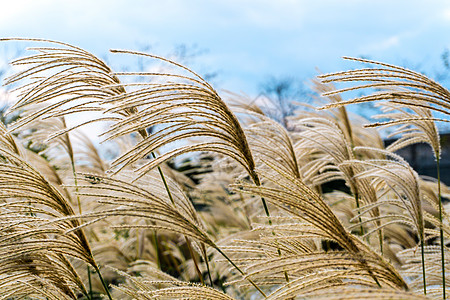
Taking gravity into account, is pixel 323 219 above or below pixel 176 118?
below

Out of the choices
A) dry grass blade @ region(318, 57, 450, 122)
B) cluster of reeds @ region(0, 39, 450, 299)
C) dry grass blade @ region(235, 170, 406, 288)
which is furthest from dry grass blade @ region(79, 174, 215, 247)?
dry grass blade @ region(318, 57, 450, 122)

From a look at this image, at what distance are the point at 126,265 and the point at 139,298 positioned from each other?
7.21 feet

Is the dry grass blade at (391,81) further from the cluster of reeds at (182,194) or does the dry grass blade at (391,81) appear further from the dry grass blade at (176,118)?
the dry grass blade at (176,118)

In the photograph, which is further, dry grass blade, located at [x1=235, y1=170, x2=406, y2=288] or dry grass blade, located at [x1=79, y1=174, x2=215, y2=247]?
dry grass blade, located at [x1=79, y1=174, x2=215, y2=247]

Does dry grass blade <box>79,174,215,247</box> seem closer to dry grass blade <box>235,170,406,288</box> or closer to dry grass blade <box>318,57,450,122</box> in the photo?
dry grass blade <box>235,170,406,288</box>

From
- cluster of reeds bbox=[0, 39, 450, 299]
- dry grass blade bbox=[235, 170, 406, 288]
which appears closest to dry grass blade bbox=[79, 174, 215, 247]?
cluster of reeds bbox=[0, 39, 450, 299]

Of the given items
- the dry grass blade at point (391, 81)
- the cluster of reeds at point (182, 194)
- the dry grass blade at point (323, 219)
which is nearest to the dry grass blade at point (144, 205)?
the cluster of reeds at point (182, 194)

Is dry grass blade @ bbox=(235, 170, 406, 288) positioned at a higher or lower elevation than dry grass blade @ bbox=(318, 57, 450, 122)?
lower

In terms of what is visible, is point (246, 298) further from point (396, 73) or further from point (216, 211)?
point (396, 73)

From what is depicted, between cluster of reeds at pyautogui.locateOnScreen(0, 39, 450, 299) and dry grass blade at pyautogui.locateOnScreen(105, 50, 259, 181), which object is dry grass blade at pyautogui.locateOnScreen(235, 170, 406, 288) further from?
dry grass blade at pyautogui.locateOnScreen(105, 50, 259, 181)

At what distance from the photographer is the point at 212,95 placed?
1365 millimetres

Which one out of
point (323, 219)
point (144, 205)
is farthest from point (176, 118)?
point (323, 219)

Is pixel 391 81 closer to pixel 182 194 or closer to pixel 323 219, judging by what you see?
pixel 323 219

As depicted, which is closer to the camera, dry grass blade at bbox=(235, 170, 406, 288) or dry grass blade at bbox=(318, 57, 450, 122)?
dry grass blade at bbox=(235, 170, 406, 288)
